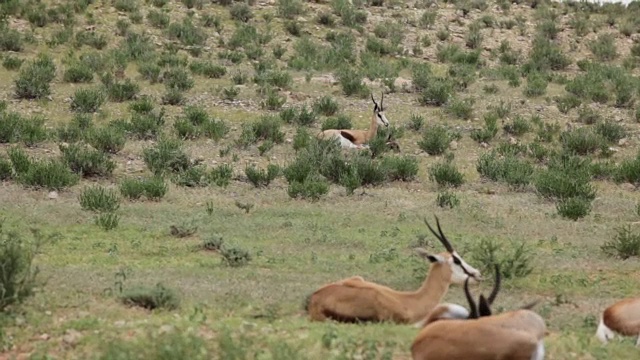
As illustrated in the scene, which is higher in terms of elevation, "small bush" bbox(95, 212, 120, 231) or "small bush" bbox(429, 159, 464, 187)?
"small bush" bbox(95, 212, 120, 231)

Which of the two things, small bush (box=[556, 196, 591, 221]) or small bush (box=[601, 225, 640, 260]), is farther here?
small bush (box=[556, 196, 591, 221])

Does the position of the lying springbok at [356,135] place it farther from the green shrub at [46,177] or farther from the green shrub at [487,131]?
the green shrub at [46,177]

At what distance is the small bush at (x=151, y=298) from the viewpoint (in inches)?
295

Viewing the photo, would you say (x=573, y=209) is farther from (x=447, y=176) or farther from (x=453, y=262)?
(x=453, y=262)

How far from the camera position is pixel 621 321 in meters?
7.36

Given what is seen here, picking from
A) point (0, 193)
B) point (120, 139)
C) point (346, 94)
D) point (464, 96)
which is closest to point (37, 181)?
point (0, 193)

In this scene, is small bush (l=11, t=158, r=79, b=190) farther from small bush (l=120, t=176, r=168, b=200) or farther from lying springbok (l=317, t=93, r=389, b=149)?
lying springbok (l=317, t=93, r=389, b=149)

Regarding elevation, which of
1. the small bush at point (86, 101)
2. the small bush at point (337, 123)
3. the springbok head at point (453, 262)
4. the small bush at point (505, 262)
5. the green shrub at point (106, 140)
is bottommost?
the small bush at point (337, 123)

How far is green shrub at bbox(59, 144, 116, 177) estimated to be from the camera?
49.8 ft

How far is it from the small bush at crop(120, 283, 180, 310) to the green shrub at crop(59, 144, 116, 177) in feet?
26.0

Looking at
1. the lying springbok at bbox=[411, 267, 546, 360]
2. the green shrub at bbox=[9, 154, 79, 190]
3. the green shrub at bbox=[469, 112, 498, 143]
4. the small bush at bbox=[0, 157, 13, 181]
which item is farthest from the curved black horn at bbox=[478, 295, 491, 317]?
the green shrub at bbox=[469, 112, 498, 143]

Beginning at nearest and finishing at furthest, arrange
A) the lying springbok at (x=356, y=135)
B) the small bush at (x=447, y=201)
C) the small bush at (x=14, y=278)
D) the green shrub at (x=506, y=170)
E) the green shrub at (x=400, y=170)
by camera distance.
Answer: the small bush at (x=14, y=278), the small bush at (x=447, y=201), the green shrub at (x=506, y=170), the green shrub at (x=400, y=170), the lying springbok at (x=356, y=135)

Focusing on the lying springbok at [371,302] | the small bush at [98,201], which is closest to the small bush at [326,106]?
the small bush at [98,201]

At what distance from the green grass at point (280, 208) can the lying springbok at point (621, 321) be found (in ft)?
0.67
